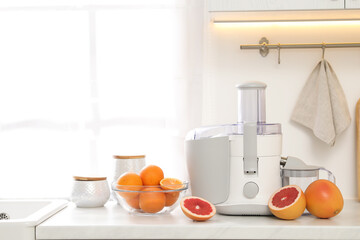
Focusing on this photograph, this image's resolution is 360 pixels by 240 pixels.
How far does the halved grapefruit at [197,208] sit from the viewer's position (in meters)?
1.54

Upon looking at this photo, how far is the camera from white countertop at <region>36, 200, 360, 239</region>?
1.47 m

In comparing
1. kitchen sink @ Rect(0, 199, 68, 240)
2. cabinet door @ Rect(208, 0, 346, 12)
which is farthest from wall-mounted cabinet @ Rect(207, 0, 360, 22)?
kitchen sink @ Rect(0, 199, 68, 240)

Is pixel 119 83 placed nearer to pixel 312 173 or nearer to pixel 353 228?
pixel 312 173

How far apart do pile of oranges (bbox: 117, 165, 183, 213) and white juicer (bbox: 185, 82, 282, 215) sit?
97mm

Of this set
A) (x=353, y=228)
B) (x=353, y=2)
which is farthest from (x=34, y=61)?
(x=353, y=228)

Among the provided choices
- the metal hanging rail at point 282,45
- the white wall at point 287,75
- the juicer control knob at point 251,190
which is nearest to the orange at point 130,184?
the juicer control knob at point 251,190

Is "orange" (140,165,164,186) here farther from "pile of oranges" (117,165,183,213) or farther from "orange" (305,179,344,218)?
"orange" (305,179,344,218)

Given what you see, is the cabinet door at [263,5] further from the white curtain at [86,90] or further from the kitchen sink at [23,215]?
the kitchen sink at [23,215]

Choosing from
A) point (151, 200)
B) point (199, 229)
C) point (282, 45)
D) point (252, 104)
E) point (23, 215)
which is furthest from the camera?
point (282, 45)

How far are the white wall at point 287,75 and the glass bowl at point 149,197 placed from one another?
46cm

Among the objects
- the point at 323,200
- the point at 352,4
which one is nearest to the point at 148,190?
the point at 323,200

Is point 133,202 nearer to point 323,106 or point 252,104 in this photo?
point 252,104

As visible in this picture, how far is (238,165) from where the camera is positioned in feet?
5.41

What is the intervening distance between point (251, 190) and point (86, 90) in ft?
2.64
